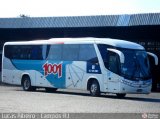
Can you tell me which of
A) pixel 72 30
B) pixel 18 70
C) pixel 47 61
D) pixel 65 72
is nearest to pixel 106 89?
pixel 65 72

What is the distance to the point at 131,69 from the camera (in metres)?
23.2

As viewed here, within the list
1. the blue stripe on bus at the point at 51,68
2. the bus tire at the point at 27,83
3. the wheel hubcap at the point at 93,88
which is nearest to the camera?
the wheel hubcap at the point at 93,88

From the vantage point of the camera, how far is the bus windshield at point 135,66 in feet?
75.7

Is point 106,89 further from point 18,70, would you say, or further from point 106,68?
point 18,70

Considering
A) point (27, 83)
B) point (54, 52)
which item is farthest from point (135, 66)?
point (27, 83)

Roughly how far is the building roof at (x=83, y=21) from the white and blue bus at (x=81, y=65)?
7.31 m

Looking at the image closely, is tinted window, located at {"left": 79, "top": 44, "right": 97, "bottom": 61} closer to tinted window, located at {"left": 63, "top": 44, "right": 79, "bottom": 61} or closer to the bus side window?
tinted window, located at {"left": 63, "top": 44, "right": 79, "bottom": 61}

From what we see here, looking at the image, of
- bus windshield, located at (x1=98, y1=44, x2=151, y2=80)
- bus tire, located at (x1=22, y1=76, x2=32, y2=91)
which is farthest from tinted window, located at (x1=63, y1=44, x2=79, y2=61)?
bus tire, located at (x1=22, y1=76, x2=32, y2=91)

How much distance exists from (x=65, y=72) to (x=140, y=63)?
14.2 feet

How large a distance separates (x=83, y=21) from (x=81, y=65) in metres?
11.1

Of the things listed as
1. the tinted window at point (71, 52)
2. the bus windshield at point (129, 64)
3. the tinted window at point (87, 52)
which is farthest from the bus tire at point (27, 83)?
the bus windshield at point (129, 64)

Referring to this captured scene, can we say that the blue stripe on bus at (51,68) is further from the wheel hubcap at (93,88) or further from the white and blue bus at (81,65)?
the wheel hubcap at (93,88)

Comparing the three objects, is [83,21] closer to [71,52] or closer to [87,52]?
[71,52]

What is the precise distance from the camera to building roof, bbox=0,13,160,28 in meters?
33.3
